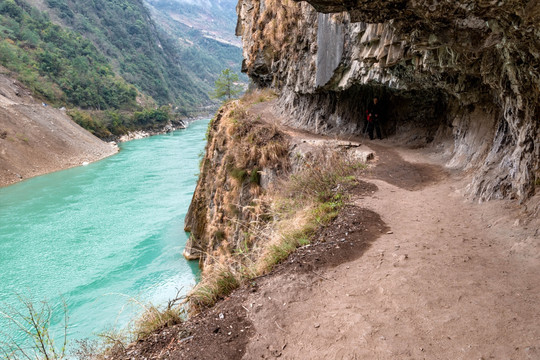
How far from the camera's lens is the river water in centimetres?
1168

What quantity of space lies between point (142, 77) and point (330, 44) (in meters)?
101

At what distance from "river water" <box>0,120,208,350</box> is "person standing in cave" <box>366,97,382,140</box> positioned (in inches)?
360

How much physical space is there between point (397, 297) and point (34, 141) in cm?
4306

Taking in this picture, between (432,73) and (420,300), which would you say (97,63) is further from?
(420,300)

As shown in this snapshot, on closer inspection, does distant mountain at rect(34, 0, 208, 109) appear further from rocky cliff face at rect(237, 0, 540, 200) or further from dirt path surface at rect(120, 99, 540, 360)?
dirt path surface at rect(120, 99, 540, 360)

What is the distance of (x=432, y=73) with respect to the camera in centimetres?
733

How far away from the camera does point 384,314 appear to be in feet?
10.2

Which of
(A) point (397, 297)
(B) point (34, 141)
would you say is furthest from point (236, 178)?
(B) point (34, 141)

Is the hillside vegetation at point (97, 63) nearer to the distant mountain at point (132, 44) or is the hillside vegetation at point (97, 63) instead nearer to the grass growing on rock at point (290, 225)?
the distant mountain at point (132, 44)

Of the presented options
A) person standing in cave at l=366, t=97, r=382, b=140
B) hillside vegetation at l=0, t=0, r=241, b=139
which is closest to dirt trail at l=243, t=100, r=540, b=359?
person standing in cave at l=366, t=97, r=382, b=140

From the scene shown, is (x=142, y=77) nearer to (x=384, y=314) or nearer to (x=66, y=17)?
(x=66, y=17)

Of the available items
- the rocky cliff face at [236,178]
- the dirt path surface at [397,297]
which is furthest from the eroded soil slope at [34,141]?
the dirt path surface at [397,297]

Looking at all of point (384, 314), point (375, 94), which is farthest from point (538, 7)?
point (375, 94)

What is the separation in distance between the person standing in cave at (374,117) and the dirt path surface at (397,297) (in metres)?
6.81
